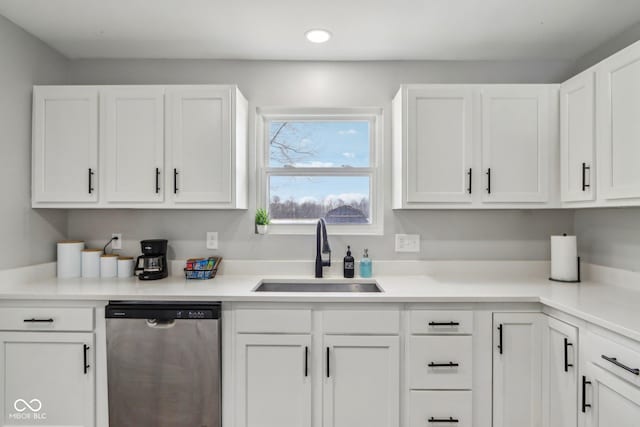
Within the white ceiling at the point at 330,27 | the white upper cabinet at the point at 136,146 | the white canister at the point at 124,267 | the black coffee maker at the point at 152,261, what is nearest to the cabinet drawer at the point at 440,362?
the white upper cabinet at the point at 136,146

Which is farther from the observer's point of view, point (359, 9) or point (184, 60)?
point (184, 60)

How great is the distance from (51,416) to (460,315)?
2.28 meters

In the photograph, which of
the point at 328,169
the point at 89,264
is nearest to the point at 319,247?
the point at 328,169

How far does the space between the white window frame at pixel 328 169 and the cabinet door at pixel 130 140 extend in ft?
2.28

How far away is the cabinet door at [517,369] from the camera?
1.93 m

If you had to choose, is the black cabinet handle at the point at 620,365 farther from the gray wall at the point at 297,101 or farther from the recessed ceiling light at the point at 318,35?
the recessed ceiling light at the point at 318,35

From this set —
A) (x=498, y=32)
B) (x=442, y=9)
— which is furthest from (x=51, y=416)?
(x=498, y=32)

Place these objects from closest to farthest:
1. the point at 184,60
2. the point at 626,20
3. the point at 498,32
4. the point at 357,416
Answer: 1. the point at 357,416
2. the point at 626,20
3. the point at 498,32
4. the point at 184,60

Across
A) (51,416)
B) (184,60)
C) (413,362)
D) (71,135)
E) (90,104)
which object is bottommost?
(51,416)

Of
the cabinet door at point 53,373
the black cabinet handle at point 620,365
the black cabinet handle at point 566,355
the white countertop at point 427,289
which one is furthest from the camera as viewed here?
the cabinet door at point 53,373

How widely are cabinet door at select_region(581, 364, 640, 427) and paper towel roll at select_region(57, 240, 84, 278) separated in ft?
9.84

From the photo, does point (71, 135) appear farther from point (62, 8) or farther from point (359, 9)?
point (359, 9)

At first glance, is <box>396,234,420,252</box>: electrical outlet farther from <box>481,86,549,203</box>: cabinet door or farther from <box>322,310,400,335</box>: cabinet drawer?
<box>322,310,400,335</box>: cabinet drawer

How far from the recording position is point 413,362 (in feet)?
6.41
